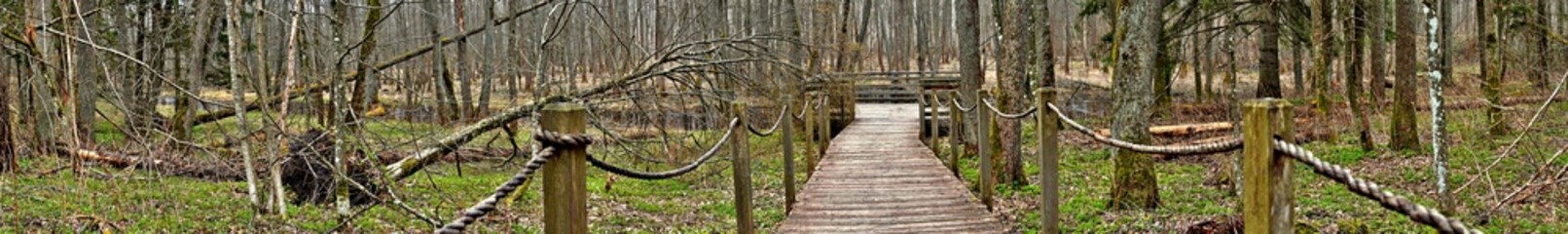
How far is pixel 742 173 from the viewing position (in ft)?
21.2

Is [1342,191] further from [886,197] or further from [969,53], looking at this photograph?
Answer: [969,53]

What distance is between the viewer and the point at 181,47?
19.9 m

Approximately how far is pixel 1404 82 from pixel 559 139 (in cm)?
1129

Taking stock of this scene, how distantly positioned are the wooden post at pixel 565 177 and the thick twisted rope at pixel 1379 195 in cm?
194

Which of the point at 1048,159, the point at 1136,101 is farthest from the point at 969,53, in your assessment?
the point at 1048,159

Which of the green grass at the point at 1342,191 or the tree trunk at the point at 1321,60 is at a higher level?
the tree trunk at the point at 1321,60

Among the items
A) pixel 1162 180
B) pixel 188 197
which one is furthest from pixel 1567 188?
pixel 188 197

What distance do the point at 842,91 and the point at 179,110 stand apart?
11178 mm

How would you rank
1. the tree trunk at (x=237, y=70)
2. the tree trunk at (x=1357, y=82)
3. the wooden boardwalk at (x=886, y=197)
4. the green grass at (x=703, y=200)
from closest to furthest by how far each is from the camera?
the tree trunk at (x=237, y=70) < the wooden boardwalk at (x=886, y=197) < the green grass at (x=703, y=200) < the tree trunk at (x=1357, y=82)

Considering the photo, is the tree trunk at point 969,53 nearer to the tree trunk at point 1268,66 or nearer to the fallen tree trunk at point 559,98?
the fallen tree trunk at point 559,98

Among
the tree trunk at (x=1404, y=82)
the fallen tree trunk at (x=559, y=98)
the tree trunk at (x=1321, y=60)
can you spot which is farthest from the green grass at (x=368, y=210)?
the tree trunk at (x=1404, y=82)

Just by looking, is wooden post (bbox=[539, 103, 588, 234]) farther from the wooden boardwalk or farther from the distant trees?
the distant trees

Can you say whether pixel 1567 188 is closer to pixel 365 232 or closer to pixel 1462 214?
pixel 1462 214

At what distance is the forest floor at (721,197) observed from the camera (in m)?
7.82
